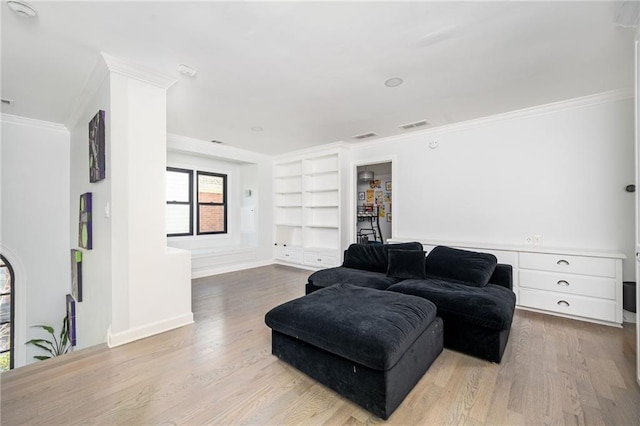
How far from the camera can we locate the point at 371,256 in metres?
3.57

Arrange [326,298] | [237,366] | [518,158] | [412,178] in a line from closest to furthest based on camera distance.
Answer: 1. [237,366]
2. [326,298]
3. [518,158]
4. [412,178]

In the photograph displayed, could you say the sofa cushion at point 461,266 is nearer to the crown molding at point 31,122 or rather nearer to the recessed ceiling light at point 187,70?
the recessed ceiling light at point 187,70

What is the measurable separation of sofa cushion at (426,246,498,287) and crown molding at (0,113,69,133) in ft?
17.8

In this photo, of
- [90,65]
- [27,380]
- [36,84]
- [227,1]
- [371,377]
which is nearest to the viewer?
[371,377]

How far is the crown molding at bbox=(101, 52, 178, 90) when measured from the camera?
2.37m

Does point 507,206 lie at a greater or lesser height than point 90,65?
lesser

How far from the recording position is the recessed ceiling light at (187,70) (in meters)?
2.49

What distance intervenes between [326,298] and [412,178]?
299cm

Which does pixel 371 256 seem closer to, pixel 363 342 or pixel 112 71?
Result: pixel 363 342

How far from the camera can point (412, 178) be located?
15.0ft

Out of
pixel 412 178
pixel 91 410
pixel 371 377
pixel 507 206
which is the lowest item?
pixel 91 410

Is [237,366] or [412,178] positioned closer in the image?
[237,366]

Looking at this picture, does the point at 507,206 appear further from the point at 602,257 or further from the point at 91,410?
the point at 91,410

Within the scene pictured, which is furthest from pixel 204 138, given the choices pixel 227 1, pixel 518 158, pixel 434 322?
pixel 518 158
